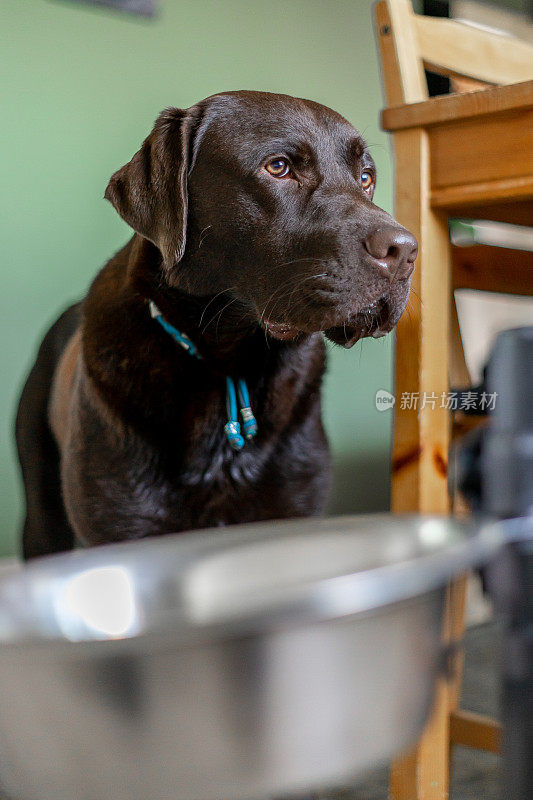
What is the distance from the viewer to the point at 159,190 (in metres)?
0.86

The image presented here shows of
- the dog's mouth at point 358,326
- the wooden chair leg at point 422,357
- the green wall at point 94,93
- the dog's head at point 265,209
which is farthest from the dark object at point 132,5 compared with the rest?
the dog's mouth at point 358,326

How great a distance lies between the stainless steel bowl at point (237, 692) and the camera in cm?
26

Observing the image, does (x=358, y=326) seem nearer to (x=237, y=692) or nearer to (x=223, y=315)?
(x=223, y=315)

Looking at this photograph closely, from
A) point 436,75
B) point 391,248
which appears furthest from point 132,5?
point 391,248

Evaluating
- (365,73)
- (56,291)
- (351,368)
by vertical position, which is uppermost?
(365,73)

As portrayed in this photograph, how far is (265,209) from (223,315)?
5.7 inches

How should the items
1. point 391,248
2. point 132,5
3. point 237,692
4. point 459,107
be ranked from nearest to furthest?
point 237,692 → point 391,248 → point 459,107 → point 132,5

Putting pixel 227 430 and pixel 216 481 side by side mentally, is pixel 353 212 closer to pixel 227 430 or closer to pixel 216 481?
pixel 227 430

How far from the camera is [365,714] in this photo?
292mm

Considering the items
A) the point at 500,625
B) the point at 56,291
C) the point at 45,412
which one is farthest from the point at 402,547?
the point at 56,291

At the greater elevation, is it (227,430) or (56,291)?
(56,291)

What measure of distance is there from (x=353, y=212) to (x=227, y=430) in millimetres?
310

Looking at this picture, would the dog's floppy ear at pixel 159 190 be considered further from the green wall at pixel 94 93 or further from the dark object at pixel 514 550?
the dark object at pixel 514 550

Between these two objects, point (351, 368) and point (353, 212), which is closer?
point (353, 212)
